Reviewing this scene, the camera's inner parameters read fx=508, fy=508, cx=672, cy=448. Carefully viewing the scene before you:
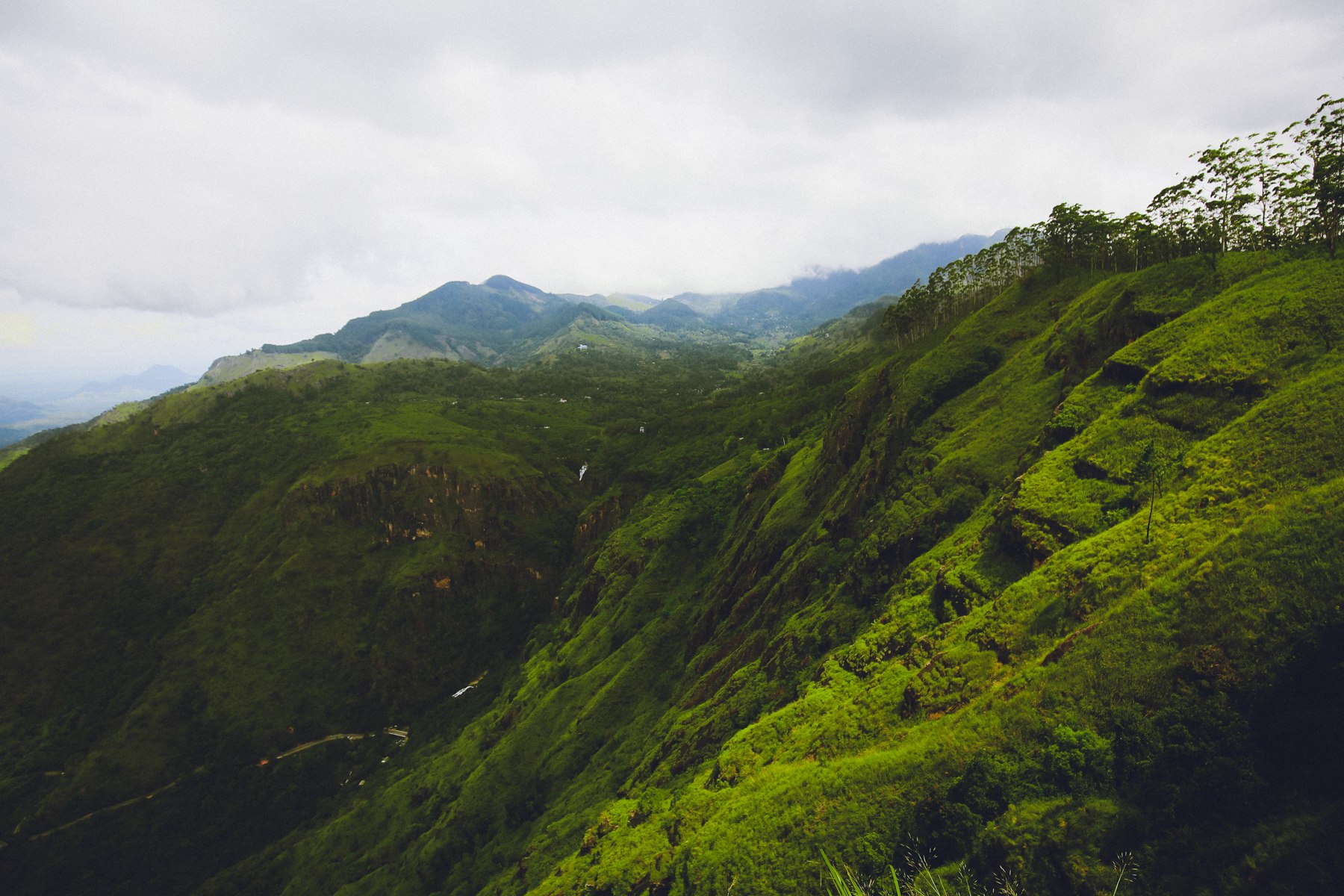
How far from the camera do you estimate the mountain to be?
16.5 m

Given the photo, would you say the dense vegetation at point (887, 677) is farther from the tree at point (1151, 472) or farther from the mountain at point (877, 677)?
the tree at point (1151, 472)

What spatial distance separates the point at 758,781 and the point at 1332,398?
33076 millimetres

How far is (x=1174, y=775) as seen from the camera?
1583 centimetres

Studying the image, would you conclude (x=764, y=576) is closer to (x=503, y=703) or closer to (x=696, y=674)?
(x=696, y=674)

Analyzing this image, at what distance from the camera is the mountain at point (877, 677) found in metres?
16.5

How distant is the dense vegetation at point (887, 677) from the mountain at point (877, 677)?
176mm

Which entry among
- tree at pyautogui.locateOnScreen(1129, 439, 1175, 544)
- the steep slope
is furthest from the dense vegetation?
tree at pyautogui.locateOnScreen(1129, 439, 1175, 544)

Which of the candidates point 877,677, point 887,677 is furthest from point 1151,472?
point 877,677

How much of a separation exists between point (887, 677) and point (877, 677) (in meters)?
1.10

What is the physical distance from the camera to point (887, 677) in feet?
95.7

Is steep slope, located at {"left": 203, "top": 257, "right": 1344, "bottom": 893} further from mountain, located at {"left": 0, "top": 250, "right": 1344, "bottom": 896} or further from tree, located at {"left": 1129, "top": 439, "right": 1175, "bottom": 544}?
tree, located at {"left": 1129, "top": 439, "right": 1175, "bottom": 544}

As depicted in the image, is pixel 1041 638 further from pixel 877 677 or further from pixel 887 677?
pixel 877 677

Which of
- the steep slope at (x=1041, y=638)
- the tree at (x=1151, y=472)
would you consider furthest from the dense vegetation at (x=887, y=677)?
the tree at (x=1151, y=472)

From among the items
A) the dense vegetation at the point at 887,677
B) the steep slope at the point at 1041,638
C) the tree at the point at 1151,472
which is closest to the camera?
the steep slope at the point at 1041,638
